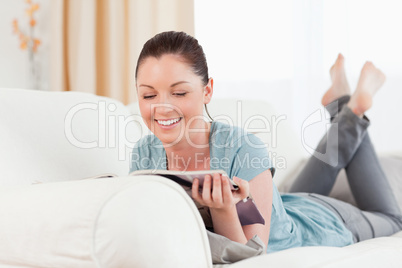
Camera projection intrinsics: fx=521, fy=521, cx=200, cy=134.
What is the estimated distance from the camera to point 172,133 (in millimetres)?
1351

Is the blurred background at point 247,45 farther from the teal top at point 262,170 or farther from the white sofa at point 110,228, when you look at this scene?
the white sofa at point 110,228

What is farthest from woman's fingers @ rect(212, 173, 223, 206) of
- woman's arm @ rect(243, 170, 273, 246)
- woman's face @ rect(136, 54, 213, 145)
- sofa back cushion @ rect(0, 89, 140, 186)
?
sofa back cushion @ rect(0, 89, 140, 186)

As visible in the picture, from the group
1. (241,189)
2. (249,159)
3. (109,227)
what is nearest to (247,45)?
(249,159)

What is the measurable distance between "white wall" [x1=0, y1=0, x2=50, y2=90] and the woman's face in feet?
8.65

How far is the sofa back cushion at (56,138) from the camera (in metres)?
1.28

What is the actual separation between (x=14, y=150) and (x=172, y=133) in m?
0.39

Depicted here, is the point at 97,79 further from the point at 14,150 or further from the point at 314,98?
the point at 14,150

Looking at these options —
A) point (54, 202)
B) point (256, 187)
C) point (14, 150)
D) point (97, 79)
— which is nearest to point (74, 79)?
point (97, 79)

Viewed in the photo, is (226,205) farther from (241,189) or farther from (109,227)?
(109,227)

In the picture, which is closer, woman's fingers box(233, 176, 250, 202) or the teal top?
woman's fingers box(233, 176, 250, 202)

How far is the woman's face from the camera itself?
127 centimetres

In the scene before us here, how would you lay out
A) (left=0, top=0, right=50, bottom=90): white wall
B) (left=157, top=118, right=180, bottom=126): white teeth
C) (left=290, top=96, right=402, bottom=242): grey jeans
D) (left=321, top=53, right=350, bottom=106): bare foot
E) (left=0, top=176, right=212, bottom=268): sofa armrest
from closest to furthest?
(left=0, top=176, right=212, bottom=268): sofa armrest < (left=157, top=118, right=180, bottom=126): white teeth < (left=290, top=96, right=402, bottom=242): grey jeans < (left=321, top=53, right=350, bottom=106): bare foot < (left=0, top=0, right=50, bottom=90): white wall

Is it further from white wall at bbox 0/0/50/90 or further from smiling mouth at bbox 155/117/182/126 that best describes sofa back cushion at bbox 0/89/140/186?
white wall at bbox 0/0/50/90

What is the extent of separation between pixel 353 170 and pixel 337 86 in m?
0.46
